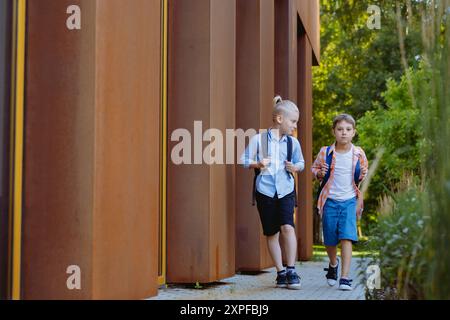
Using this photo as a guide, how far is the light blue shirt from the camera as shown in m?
6.45

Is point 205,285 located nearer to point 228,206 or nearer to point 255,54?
point 228,206

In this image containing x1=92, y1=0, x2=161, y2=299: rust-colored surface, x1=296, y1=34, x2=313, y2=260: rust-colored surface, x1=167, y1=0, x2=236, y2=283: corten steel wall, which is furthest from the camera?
x1=296, y1=34, x2=313, y2=260: rust-colored surface

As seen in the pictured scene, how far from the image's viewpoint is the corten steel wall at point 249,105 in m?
7.92

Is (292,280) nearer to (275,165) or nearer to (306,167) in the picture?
(275,165)

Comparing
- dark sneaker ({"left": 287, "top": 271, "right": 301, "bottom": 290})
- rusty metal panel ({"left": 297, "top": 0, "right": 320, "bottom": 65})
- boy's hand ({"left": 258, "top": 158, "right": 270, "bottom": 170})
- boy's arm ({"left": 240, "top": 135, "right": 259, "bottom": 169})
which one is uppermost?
rusty metal panel ({"left": 297, "top": 0, "right": 320, "bottom": 65})

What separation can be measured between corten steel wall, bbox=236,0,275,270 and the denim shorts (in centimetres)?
136

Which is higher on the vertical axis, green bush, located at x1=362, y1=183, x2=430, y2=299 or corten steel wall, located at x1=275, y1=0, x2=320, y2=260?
corten steel wall, located at x1=275, y1=0, x2=320, y2=260

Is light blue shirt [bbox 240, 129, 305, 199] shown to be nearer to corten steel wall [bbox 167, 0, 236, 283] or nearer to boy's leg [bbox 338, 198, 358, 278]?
corten steel wall [bbox 167, 0, 236, 283]

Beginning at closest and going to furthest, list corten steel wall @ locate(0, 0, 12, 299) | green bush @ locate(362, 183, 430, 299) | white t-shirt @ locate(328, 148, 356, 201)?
green bush @ locate(362, 183, 430, 299), corten steel wall @ locate(0, 0, 12, 299), white t-shirt @ locate(328, 148, 356, 201)

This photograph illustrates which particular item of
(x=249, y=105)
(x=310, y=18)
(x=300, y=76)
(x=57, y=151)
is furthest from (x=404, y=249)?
(x=310, y=18)

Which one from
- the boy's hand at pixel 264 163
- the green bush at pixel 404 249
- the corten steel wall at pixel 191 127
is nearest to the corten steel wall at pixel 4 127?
the green bush at pixel 404 249

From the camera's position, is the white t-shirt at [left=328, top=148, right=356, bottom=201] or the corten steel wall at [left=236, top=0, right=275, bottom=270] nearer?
the white t-shirt at [left=328, top=148, right=356, bottom=201]

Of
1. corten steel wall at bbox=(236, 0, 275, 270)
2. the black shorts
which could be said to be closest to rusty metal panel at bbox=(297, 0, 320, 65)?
corten steel wall at bbox=(236, 0, 275, 270)

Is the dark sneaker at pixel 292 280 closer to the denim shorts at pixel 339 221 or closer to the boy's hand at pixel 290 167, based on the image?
the denim shorts at pixel 339 221
